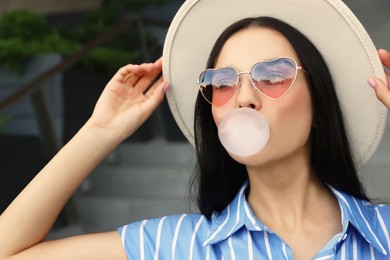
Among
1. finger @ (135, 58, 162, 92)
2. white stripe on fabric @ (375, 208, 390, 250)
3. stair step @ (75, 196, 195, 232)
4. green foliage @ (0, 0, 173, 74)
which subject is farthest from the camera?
green foliage @ (0, 0, 173, 74)

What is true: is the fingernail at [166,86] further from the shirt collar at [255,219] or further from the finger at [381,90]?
the finger at [381,90]

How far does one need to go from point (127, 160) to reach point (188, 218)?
325 cm

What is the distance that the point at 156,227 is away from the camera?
1690 mm

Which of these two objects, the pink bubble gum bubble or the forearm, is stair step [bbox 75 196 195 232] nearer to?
the forearm

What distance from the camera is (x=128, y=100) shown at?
5.99 ft

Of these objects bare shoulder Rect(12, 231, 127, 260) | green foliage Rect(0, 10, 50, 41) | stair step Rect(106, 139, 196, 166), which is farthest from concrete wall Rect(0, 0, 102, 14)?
bare shoulder Rect(12, 231, 127, 260)

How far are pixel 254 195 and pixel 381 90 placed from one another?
41 cm

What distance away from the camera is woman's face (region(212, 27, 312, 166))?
1528mm

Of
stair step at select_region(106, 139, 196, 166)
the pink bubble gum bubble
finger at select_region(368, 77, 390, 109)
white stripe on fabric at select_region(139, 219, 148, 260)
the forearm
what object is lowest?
stair step at select_region(106, 139, 196, 166)

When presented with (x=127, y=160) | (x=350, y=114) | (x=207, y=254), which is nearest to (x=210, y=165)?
(x=207, y=254)

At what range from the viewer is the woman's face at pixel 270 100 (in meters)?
1.53

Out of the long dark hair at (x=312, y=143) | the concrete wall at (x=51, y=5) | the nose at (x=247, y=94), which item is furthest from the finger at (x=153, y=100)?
the concrete wall at (x=51, y=5)

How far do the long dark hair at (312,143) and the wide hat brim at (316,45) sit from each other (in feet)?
0.10

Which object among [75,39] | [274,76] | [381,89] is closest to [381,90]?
[381,89]
